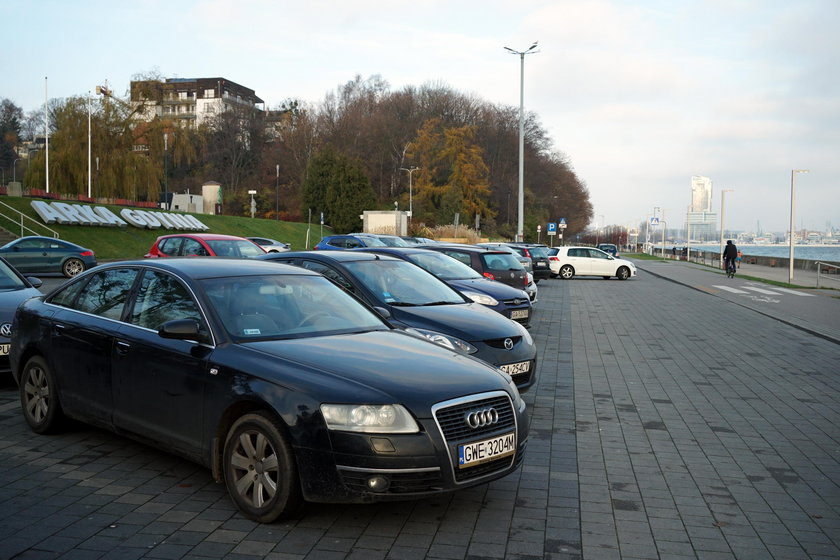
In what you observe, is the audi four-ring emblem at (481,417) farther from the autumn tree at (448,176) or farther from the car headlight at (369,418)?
the autumn tree at (448,176)

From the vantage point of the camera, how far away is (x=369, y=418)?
14.0ft

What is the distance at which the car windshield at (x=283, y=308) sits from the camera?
5.22 metres

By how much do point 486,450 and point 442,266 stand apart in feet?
27.9

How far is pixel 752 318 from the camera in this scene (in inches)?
709

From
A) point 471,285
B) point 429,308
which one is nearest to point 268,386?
point 429,308

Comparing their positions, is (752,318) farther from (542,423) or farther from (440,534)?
(440,534)

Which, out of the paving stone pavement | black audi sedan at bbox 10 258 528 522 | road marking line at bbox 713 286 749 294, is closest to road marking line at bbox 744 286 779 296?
road marking line at bbox 713 286 749 294

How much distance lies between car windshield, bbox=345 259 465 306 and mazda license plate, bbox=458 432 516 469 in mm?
3938

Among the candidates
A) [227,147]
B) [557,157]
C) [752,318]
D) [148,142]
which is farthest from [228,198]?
[752,318]

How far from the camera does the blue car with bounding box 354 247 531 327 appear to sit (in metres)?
11.9

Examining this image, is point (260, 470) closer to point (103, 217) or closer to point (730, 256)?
point (730, 256)

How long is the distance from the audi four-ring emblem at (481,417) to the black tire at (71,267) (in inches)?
913

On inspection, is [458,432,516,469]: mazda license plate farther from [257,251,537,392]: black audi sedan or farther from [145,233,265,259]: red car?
[145,233,265,259]: red car

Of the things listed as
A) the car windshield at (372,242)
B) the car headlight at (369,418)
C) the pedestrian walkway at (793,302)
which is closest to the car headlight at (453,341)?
the car headlight at (369,418)
